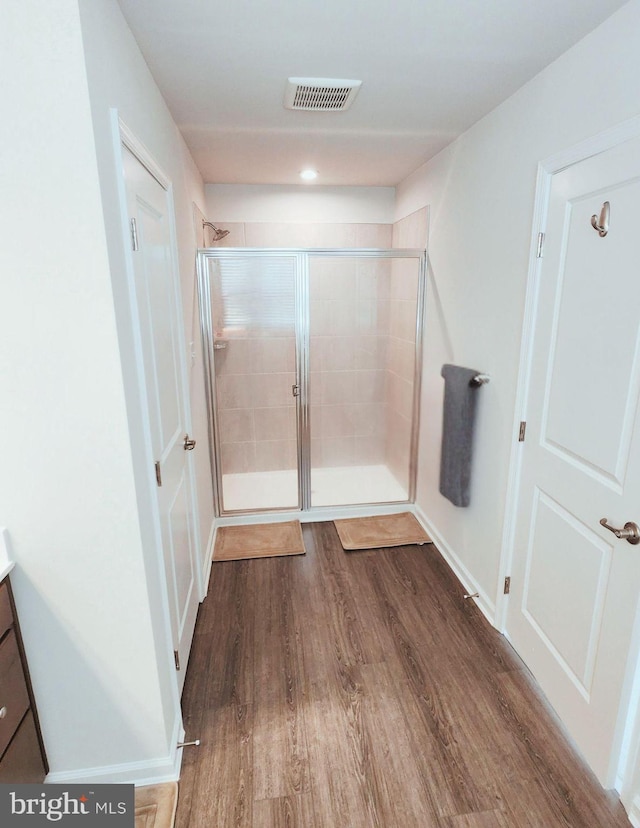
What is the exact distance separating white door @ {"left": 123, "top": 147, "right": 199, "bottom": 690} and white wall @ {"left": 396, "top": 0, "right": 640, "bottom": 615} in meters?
1.46

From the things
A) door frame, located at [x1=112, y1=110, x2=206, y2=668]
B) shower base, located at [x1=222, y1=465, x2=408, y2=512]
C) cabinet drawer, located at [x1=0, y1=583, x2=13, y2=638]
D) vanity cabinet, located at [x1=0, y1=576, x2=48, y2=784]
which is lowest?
shower base, located at [x1=222, y1=465, x2=408, y2=512]

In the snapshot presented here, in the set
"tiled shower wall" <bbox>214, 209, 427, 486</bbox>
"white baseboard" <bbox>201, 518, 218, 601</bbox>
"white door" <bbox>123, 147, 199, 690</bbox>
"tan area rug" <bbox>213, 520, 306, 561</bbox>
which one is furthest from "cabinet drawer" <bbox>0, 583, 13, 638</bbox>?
"tiled shower wall" <bbox>214, 209, 427, 486</bbox>

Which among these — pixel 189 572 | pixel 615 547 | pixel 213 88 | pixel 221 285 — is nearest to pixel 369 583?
pixel 189 572

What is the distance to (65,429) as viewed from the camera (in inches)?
46.4

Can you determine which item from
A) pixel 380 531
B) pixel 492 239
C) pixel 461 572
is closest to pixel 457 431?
pixel 461 572

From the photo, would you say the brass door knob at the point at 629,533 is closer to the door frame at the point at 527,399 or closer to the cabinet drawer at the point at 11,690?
the door frame at the point at 527,399

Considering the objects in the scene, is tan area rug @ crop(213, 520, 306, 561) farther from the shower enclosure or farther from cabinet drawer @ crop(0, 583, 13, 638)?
cabinet drawer @ crop(0, 583, 13, 638)

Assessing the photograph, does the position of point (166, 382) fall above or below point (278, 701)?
above

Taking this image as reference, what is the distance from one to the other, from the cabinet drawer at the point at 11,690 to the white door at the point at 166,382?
0.48 meters

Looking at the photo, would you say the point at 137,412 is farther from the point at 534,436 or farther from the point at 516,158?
the point at 516,158

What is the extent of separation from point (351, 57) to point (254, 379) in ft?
6.83

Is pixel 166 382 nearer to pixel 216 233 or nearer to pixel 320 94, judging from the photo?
pixel 320 94

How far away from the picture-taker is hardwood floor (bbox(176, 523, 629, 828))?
1421 mm

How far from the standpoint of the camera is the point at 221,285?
3.00m
